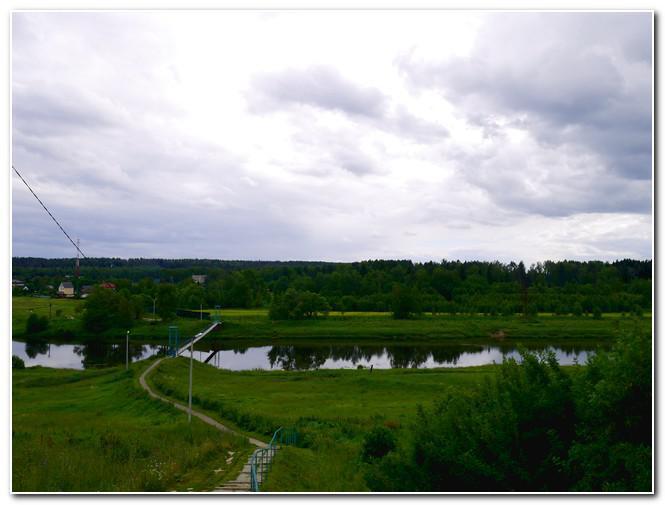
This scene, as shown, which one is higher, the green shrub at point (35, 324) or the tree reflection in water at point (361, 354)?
the green shrub at point (35, 324)

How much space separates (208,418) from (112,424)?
4.29 m

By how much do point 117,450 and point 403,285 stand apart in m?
77.4

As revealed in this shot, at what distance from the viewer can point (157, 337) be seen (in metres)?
67.6

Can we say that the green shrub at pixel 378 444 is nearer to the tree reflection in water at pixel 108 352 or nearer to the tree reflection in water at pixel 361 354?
the tree reflection in water at pixel 361 354

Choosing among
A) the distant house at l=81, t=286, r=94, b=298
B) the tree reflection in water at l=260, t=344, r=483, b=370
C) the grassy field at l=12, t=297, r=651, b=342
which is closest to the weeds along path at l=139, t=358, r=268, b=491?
the tree reflection in water at l=260, t=344, r=483, b=370

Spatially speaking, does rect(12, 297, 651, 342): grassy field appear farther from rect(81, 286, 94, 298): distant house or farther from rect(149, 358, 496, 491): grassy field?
rect(149, 358, 496, 491): grassy field

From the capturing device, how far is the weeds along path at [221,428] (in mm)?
11109

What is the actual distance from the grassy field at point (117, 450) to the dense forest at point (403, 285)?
115 feet

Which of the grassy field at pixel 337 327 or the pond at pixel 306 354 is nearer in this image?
the pond at pixel 306 354

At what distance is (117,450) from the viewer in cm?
1438

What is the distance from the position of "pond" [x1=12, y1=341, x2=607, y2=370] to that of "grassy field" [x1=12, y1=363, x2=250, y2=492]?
21728 mm

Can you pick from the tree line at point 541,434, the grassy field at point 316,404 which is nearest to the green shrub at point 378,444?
the grassy field at point 316,404

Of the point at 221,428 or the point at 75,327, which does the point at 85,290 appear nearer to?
the point at 75,327

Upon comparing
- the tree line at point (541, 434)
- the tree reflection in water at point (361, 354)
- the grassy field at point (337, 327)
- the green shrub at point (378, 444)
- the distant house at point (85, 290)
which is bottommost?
the tree reflection in water at point (361, 354)
